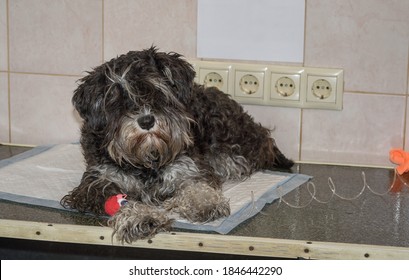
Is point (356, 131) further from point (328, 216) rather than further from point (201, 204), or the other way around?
point (201, 204)

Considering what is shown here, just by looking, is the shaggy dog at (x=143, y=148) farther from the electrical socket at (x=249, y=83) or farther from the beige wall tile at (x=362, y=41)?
the beige wall tile at (x=362, y=41)

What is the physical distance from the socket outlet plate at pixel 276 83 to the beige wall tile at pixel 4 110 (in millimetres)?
852

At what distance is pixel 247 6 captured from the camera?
9.93 feet

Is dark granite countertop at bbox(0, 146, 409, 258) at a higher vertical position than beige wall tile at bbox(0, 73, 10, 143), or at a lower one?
lower

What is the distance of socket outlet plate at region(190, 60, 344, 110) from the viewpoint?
119 inches

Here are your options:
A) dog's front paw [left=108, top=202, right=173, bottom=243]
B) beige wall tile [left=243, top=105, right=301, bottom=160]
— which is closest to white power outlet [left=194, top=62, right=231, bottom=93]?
beige wall tile [left=243, top=105, right=301, bottom=160]

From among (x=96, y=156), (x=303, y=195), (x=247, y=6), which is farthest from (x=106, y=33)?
(x=303, y=195)

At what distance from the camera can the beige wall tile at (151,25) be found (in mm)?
3092

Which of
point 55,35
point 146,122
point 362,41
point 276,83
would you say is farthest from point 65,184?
point 362,41

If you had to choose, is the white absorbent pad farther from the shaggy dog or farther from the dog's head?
the dog's head

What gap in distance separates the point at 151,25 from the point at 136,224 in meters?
1.19

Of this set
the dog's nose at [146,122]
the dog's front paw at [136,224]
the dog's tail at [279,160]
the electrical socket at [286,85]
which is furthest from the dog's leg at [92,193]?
the electrical socket at [286,85]

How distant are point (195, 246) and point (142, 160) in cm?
40

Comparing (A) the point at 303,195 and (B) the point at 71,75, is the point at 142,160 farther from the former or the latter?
(B) the point at 71,75
